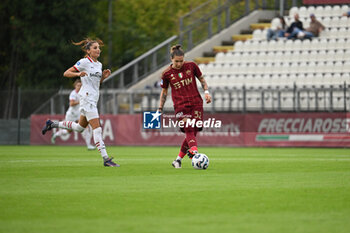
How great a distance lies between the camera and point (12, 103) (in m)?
29.7

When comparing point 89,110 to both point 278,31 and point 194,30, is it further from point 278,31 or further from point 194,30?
point 194,30

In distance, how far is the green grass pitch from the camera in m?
6.66

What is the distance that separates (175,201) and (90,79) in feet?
21.0

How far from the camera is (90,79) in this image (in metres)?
14.2

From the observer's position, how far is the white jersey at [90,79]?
14070 mm

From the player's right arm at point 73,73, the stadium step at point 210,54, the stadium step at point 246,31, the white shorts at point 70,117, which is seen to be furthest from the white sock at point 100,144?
the stadium step at point 246,31

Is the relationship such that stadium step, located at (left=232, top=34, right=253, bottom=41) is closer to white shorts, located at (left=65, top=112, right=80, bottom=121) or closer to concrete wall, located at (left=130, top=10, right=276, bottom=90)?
concrete wall, located at (left=130, top=10, right=276, bottom=90)

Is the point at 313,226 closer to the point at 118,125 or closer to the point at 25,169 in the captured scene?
the point at 25,169

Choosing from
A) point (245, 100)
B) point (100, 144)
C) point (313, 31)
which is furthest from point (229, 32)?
point (100, 144)

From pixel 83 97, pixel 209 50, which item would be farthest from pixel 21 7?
pixel 83 97

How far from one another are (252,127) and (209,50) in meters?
10.1

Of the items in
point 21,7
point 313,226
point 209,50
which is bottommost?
point 313,226

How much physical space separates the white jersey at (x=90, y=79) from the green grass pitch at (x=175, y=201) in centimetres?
195

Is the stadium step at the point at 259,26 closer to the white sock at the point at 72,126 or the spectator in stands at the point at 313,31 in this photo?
the spectator in stands at the point at 313,31
